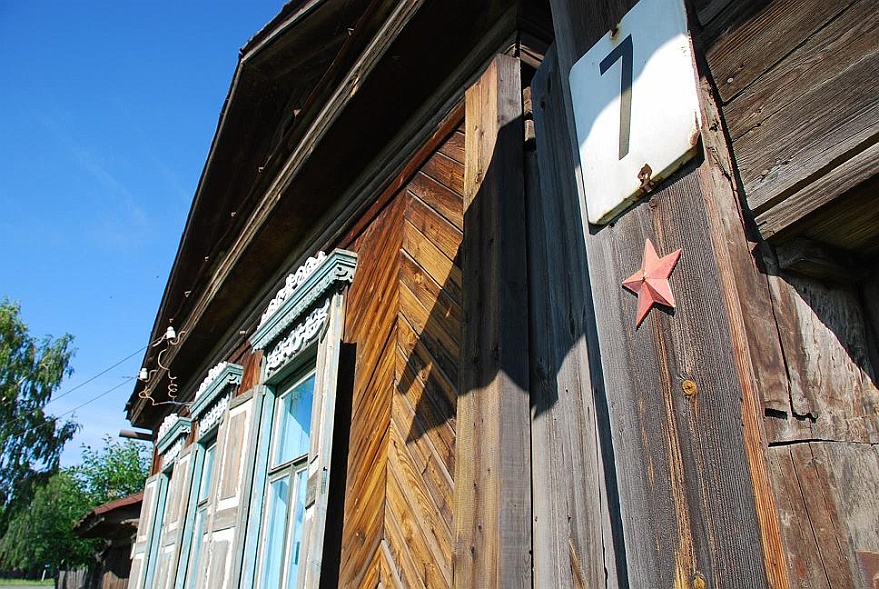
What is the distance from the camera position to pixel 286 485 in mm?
3287

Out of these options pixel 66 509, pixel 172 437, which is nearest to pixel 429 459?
pixel 172 437

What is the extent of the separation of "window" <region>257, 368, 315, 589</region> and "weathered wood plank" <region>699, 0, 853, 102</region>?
2422mm

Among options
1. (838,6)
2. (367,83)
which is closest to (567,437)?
(838,6)

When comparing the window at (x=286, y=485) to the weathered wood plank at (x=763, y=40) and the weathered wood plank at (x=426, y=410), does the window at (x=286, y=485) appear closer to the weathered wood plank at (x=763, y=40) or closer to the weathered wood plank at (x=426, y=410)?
the weathered wood plank at (x=426, y=410)

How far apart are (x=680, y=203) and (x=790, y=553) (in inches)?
20.7

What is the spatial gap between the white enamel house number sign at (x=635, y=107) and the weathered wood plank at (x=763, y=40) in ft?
0.22

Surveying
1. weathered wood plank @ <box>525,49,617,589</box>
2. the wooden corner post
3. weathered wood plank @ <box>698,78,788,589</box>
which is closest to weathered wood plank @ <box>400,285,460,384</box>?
the wooden corner post

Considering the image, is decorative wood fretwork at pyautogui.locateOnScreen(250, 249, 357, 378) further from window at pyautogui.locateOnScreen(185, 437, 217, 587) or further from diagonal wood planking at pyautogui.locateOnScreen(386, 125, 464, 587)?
window at pyautogui.locateOnScreen(185, 437, 217, 587)

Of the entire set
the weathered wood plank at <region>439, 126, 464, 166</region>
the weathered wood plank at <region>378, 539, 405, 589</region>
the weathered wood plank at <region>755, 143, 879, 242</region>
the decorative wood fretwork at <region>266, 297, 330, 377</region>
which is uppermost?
the weathered wood plank at <region>439, 126, 464, 166</region>

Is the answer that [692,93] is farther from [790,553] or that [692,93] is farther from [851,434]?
[790,553]

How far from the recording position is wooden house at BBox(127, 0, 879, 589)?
0.90 metres

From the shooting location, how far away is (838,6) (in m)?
0.93

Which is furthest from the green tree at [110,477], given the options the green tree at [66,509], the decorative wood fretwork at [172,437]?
the decorative wood fretwork at [172,437]

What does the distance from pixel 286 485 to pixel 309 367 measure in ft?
1.98
